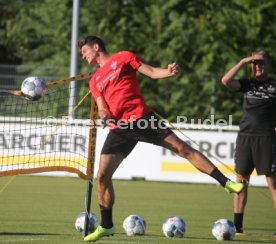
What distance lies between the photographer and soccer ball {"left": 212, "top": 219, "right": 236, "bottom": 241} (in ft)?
36.3

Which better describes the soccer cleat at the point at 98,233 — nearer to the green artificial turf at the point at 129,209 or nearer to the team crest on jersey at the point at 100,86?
the green artificial turf at the point at 129,209

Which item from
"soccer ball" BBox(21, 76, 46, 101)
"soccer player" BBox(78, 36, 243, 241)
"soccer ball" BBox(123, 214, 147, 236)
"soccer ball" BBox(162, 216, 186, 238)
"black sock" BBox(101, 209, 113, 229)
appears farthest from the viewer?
"soccer ball" BBox(123, 214, 147, 236)

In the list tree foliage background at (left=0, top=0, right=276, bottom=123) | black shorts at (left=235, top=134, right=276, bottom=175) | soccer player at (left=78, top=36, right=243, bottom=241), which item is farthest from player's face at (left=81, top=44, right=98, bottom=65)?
tree foliage background at (left=0, top=0, right=276, bottom=123)

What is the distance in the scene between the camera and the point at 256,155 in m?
12.2

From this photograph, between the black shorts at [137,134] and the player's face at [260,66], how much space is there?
2.18 metres

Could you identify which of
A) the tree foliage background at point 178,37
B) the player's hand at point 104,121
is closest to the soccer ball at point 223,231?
the player's hand at point 104,121

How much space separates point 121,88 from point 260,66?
8.47 feet

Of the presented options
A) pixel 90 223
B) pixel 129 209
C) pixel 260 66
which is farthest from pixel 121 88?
pixel 129 209

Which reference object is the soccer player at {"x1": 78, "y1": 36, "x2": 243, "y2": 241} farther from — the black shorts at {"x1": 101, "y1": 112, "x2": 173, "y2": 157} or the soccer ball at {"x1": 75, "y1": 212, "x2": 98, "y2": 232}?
the soccer ball at {"x1": 75, "y1": 212, "x2": 98, "y2": 232}

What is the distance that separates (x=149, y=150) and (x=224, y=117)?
18.1 feet

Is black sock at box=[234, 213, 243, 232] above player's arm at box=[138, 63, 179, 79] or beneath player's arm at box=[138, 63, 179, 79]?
beneath

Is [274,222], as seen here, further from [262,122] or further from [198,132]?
[198,132]

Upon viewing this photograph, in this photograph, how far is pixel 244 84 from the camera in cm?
1219

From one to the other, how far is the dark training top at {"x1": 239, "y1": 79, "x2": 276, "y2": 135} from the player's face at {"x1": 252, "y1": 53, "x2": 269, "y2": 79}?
109mm
